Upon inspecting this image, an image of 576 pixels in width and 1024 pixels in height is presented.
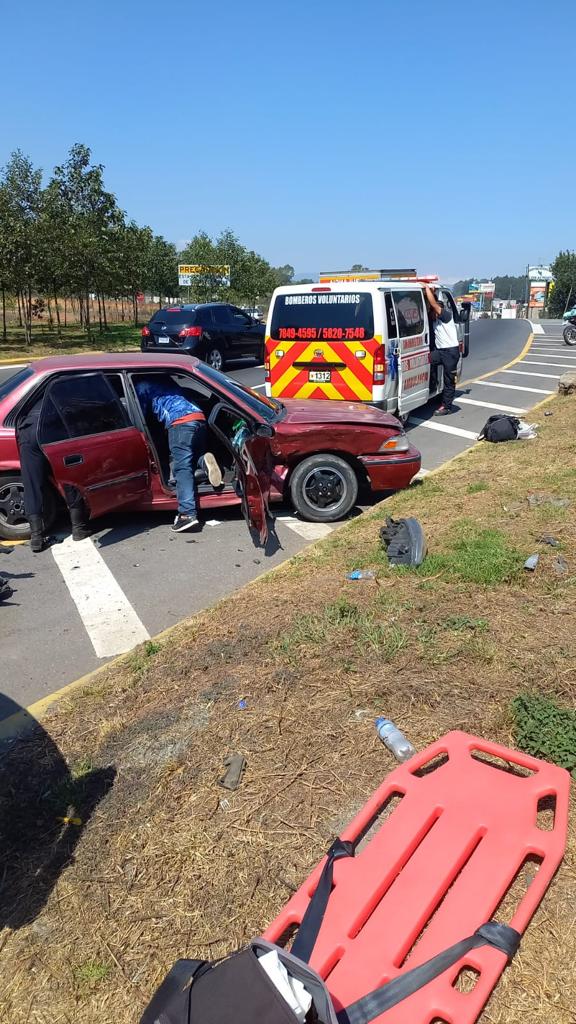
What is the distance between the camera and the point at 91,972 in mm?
2082

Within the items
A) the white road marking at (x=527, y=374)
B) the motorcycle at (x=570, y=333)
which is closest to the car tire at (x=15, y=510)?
the white road marking at (x=527, y=374)

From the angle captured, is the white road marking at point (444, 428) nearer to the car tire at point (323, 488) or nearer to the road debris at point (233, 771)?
the car tire at point (323, 488)

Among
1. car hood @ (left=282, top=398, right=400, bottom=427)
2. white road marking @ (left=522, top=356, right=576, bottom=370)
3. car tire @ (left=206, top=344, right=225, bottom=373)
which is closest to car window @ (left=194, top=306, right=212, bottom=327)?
car tire @ (left=206, top=344, right=225, bottom=373)

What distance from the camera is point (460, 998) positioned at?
1.89 meters

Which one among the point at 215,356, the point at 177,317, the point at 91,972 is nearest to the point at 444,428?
the point at 215,356

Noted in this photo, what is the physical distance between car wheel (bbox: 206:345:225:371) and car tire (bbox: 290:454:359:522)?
1249cm

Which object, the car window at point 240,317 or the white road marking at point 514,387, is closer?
the white road marking at point 514,387

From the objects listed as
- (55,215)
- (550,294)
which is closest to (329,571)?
(55,215)

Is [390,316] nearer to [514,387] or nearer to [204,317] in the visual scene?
[514,387]

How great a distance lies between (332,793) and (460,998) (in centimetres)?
90

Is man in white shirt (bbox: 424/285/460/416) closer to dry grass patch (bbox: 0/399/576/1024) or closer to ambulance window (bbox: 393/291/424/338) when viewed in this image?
ambulance window (bbox: 393/291/424/338)

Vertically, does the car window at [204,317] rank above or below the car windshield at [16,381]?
above

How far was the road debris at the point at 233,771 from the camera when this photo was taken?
9.12 ft

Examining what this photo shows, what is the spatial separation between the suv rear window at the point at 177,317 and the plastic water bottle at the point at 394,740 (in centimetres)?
1603
